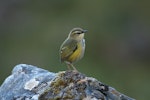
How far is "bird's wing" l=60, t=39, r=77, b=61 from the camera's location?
34.2 ft

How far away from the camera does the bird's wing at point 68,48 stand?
10430mm

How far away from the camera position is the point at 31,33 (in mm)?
27922

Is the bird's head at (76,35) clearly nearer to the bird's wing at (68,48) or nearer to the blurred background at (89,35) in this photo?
the bird's wing at (68,48)

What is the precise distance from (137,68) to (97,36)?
185 cm

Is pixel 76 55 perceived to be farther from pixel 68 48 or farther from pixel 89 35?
pixel 89 35

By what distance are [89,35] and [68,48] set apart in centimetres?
1614

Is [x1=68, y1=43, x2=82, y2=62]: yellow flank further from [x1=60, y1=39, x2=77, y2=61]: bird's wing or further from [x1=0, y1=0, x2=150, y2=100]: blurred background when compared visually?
[x1=0, y1=0, x2=150, y2=100]: blurred background

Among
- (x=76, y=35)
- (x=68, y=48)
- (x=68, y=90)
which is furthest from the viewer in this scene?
(x=76, y=35)

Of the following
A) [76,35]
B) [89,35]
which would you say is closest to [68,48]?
[76,35]

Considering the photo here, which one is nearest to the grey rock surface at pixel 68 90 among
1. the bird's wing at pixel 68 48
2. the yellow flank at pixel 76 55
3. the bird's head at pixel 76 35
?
the bird's wing at pixel 68 48

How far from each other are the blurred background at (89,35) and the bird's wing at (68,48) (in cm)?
1232

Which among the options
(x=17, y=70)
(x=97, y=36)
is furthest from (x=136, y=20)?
(x=17, y=70)

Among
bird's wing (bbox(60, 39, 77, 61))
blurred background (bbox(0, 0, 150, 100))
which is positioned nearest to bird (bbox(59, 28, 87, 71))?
bird's wing (bbox(60, 39, 77, 61))

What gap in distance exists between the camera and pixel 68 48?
34.4 ft
